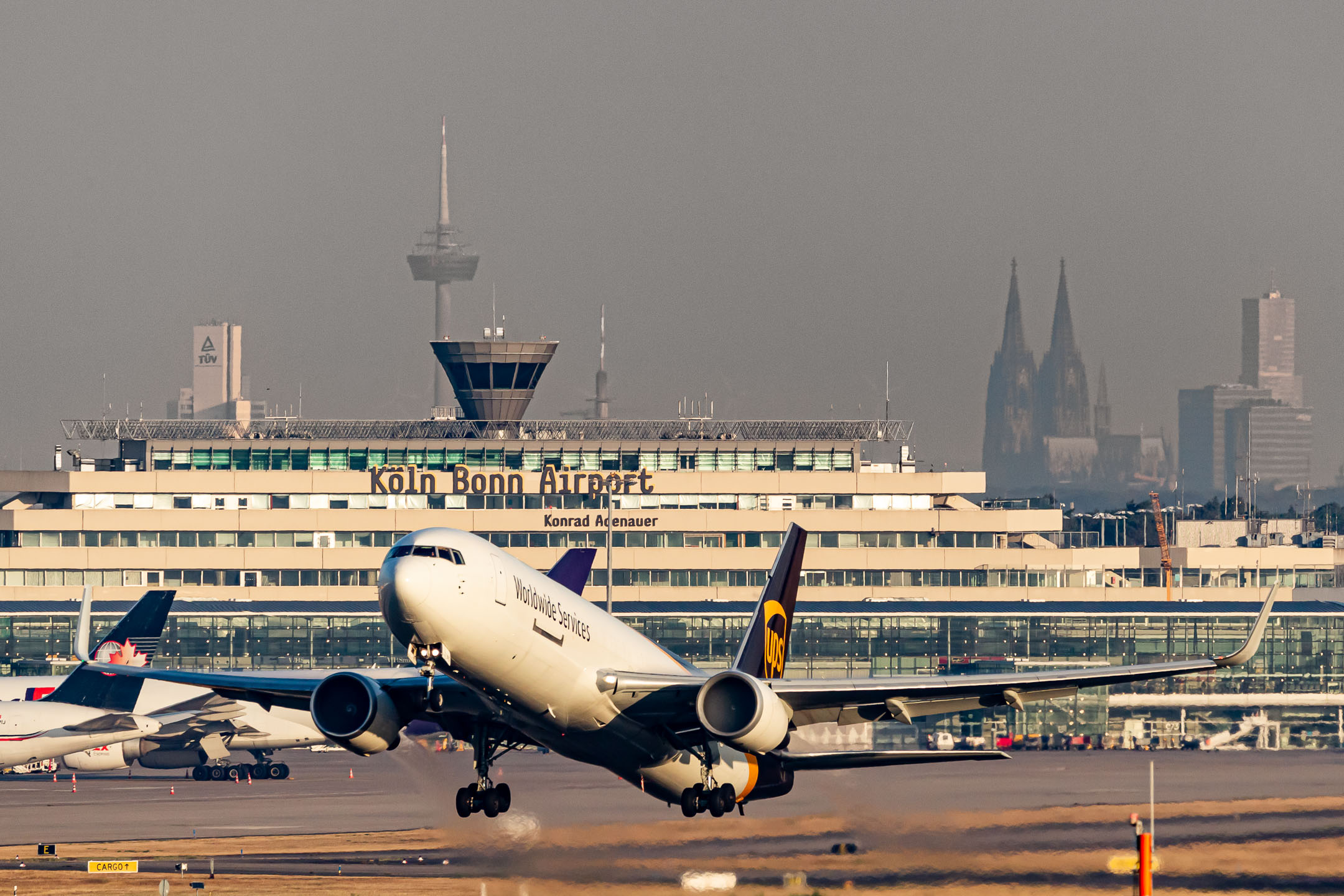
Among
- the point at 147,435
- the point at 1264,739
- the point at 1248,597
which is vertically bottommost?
the point at 1264,739

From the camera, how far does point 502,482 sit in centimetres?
18325

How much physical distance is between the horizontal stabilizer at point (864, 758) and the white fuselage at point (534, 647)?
316cm

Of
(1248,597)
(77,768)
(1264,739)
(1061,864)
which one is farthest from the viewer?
(1248,597)

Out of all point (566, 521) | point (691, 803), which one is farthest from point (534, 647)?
point (566, 521)

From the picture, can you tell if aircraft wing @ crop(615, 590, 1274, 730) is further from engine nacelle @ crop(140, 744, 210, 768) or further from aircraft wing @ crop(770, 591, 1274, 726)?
engine nacelle @ crop(140, 744, 210, 768)

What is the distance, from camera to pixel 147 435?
632 ft

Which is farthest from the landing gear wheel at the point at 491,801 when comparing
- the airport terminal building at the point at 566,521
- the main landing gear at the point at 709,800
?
the airport terminal building at the point at 566,521

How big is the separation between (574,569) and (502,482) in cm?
10839

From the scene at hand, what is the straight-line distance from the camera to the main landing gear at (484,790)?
5906cm

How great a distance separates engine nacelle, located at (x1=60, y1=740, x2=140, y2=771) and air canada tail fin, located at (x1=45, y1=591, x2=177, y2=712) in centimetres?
422

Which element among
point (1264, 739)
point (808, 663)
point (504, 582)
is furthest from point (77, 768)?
point (1264, 739)

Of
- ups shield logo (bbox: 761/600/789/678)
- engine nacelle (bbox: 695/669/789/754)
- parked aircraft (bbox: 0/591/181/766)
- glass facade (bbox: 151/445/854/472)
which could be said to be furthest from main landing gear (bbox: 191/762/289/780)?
engine nacelle (bbox: 695/669/789/754)

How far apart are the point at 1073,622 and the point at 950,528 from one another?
25.0 m

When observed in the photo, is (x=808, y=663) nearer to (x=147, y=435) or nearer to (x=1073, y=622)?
(x=1073, y=622)
